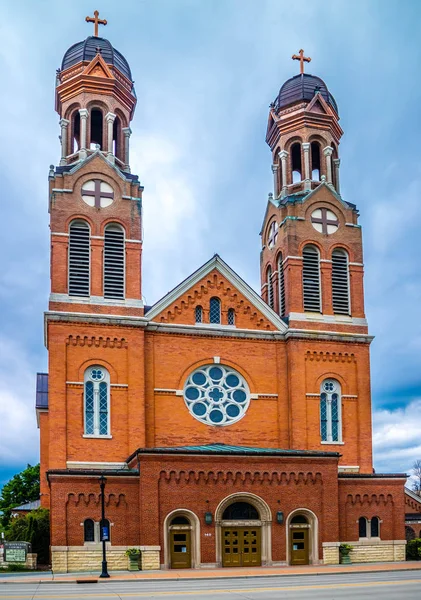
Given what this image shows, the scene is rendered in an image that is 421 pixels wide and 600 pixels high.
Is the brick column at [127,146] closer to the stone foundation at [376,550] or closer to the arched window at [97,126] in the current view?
the arched window at [97,126]

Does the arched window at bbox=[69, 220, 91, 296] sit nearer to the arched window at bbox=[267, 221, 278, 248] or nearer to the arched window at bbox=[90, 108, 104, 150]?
the arched window at bbox=[90, 108, 104, 150]

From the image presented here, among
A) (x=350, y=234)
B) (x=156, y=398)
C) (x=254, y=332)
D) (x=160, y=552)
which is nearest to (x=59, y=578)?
(x=160, y=552)

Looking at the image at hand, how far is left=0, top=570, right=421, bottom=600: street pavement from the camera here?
23806 mm

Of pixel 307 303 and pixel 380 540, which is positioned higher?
pixel 307 303

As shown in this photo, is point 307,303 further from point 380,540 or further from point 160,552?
point 160,552

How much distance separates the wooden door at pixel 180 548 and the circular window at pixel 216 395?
6.84 m

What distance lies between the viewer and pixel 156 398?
41812 mm

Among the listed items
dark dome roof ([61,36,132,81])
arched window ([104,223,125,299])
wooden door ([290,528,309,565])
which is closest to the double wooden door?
wooden door ([290,528,309,565])

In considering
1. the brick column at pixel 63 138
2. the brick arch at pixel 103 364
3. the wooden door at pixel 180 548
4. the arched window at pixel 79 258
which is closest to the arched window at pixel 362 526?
the wooden door at pixel 180 548

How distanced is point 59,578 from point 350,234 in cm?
2503

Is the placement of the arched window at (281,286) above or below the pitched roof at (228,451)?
above

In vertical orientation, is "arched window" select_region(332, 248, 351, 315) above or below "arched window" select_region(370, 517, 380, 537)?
above

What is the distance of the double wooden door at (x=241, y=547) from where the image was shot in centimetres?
3712

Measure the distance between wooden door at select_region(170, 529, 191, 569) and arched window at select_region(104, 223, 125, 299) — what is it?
12259mm
